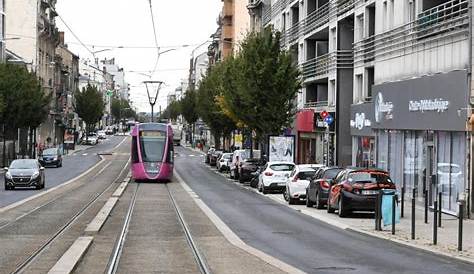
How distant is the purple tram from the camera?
5000 cm

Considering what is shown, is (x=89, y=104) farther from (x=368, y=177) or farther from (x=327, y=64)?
(x=368, y=177)

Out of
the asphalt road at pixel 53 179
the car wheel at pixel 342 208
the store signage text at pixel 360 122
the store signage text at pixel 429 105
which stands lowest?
the asphalt road at pixel 53 179

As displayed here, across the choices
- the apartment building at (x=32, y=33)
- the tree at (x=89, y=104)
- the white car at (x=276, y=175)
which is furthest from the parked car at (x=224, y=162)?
the tree at (x=89, y=104)

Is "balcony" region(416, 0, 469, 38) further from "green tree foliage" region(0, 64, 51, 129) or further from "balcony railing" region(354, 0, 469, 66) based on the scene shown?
"green tree foliage" region(0, 64, 51, 129)

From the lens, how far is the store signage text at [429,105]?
1128 inches

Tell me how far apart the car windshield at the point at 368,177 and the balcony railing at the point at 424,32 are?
5.07 meters

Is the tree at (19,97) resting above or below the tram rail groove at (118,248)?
above

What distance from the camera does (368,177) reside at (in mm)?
27031

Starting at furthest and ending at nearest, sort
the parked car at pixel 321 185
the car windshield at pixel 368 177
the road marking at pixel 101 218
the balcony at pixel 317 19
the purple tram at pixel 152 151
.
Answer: the balcony at pixel 317 19 → the purple tram at pixel 152 151 → the parked car at pixel 321 185 → the car windshield at pixel 368 177 → the road marking at pixel 101 218

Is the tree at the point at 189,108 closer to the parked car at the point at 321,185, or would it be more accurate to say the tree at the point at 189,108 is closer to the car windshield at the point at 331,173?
the parked car at the point at 321,185

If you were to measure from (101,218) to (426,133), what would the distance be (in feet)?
41.3

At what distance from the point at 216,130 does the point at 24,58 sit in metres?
25.6

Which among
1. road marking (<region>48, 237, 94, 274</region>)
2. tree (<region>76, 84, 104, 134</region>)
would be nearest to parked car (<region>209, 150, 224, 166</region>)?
tree (<region>76, 84, 104, 134</region>)

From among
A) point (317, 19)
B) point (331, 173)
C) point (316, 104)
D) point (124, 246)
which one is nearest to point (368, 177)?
point (331, 173)
